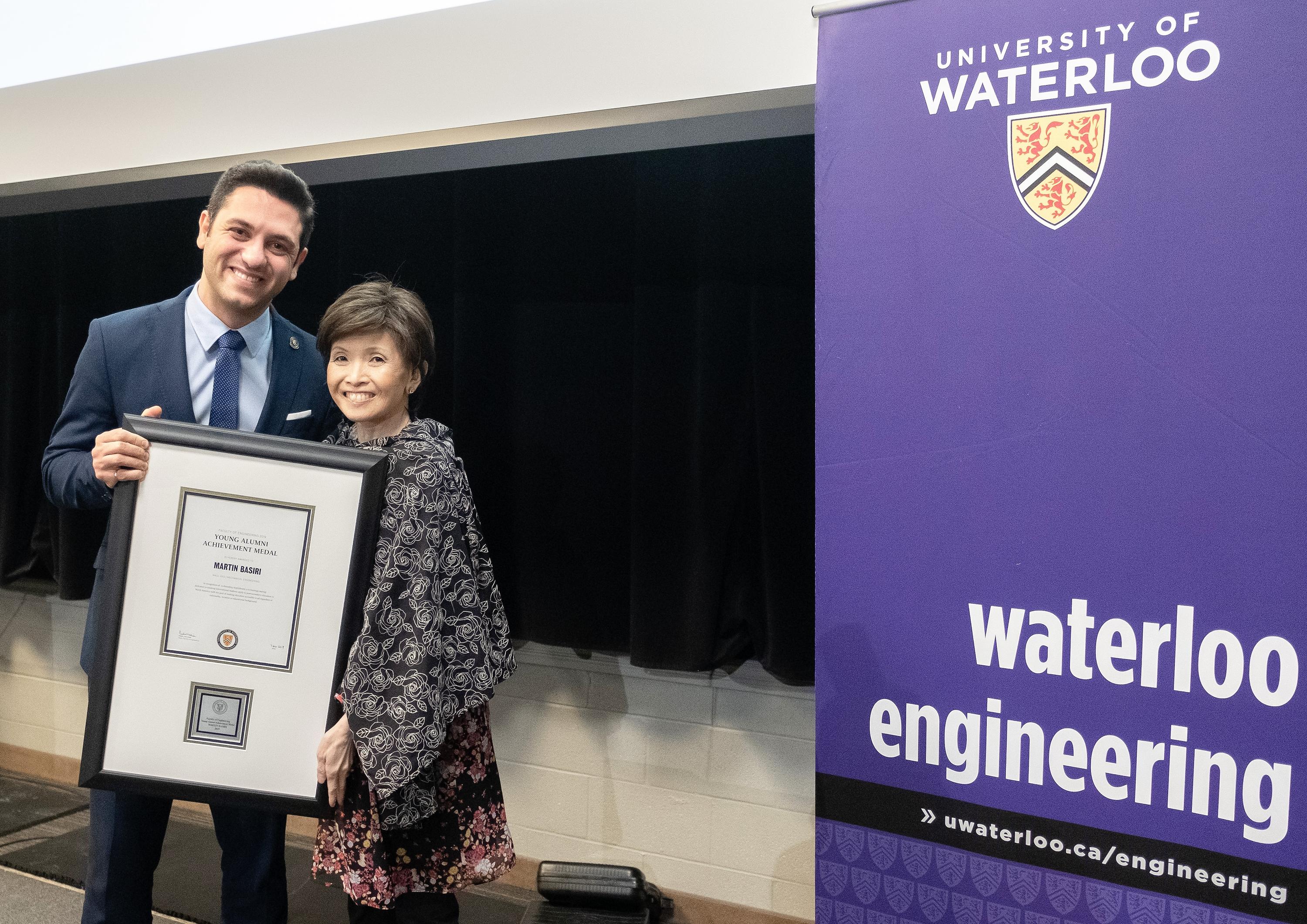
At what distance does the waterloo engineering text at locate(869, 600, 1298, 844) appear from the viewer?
1.00 m

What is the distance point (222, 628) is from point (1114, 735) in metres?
1.23

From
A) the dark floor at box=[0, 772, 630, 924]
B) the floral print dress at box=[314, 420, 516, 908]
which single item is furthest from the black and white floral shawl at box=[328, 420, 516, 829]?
the dark floor at box=[0, 772, 630, 924]

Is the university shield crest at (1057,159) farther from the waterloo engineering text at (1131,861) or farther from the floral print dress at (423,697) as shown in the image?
the floral print dress at (423,697)

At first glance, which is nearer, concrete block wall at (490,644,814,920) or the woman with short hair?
the woman with short hair

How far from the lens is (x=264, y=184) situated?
153 cm

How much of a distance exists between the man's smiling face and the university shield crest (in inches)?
44.6

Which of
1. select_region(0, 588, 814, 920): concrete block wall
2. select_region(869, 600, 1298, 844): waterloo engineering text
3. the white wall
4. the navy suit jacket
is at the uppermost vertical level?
the white wall

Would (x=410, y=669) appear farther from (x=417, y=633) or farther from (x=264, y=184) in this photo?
(x=264, y=184)

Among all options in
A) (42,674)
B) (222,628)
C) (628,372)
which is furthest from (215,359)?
(42,674)

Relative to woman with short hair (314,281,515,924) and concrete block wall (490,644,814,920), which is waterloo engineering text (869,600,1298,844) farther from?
concrete block wall (490,644,814,920)

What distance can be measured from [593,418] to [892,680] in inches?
46.8

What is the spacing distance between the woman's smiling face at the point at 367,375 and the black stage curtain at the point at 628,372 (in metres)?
0.77

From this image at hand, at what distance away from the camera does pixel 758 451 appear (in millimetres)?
2043

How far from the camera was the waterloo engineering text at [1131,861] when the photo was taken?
1.01 m
